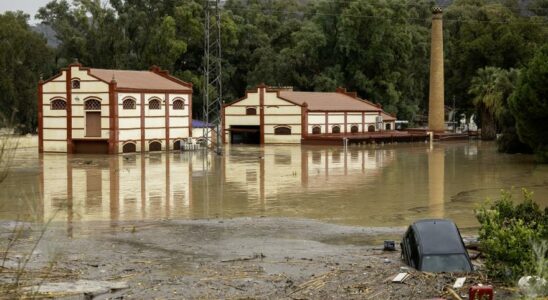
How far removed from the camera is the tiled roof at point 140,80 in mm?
56578

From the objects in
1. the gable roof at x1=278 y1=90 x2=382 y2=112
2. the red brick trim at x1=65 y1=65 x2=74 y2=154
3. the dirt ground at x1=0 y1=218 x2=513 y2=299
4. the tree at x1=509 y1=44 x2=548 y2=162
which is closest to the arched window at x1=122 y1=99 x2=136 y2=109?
the red brick trim at x1=65 y1=65 x2=74 y2=154

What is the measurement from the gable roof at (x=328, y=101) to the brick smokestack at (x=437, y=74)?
6.18 m

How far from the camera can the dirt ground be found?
41.4 feet

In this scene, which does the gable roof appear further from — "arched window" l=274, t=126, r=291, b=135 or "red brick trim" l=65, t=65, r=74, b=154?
"red brick trim" l=65, t=65, r=74, b=154

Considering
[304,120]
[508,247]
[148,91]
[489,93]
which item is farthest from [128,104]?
[508,247]

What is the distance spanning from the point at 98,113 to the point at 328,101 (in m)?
27.6

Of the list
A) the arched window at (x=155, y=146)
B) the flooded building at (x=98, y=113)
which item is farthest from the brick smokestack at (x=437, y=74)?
the arched window at (x=155, y=146)

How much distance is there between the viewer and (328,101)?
3000 inches

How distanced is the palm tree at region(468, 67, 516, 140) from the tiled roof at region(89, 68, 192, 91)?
28161 millimetres

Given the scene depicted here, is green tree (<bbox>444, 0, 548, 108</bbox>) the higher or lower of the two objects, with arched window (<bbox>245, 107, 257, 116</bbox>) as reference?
higher

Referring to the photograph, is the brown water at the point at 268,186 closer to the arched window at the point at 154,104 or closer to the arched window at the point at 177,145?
the arched window at the point at 154,104

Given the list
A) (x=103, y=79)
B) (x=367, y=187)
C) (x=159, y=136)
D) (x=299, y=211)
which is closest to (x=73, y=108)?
(x=103, y=79)

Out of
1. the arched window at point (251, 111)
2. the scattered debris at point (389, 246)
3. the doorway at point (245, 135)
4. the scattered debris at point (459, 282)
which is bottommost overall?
the scattered debris at point (389, 246)

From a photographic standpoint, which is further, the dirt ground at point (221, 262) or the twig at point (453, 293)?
the dirt ground at point (221, 262)
